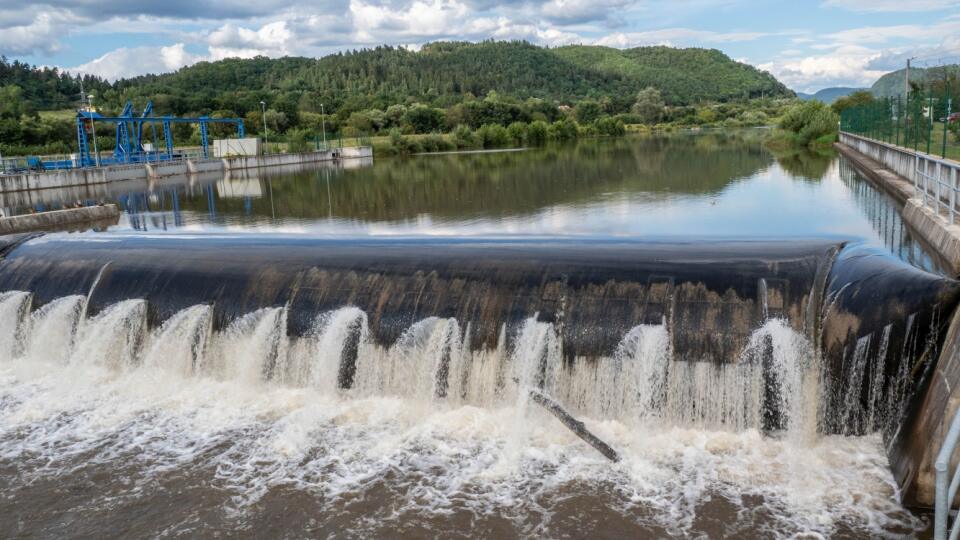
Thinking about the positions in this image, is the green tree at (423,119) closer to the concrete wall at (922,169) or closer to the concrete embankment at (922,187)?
the concrete wall at (922,169)

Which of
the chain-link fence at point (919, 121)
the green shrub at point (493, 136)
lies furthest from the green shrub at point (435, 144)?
the chain-link fence at point (919, 121)

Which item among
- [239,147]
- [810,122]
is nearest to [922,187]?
[810,122]

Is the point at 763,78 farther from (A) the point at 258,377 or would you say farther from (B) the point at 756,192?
(A) the point at 258,377

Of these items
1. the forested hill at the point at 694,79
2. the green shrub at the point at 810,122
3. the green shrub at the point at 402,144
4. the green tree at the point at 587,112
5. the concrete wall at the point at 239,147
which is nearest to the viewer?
the green shrub at the point at 810,122

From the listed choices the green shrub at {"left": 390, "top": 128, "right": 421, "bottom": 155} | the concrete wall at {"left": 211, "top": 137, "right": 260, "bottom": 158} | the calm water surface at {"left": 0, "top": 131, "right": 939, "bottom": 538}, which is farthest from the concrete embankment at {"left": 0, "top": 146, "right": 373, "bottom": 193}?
the calm water surface at {"left": 0, "top": 131, "right": 939, "bottom": 538}

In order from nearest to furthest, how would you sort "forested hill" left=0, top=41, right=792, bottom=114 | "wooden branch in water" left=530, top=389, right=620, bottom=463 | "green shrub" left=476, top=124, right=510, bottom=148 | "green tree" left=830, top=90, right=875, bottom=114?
"wooden branch in water" left=530, top=389, right=620, bottom=463
"green tree" left=830, top=90, right=875, bottom=114
"green shrub" left=476, top=124, right=510, bottom=148
"forested hill" left=0, top=41, right=792, bottom=114

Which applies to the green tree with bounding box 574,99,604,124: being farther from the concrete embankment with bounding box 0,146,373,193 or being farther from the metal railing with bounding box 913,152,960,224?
the metal railing with bounding box 913,152,960,224
